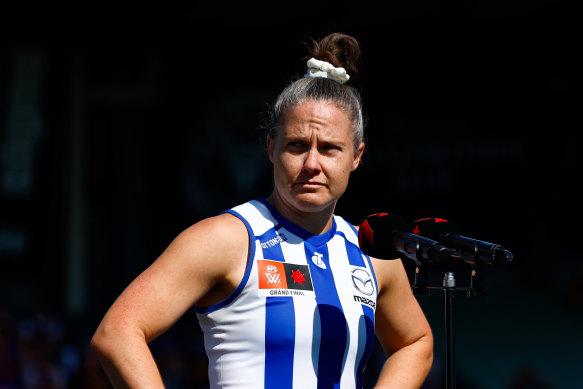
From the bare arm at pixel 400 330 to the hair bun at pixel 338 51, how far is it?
2.30 feet

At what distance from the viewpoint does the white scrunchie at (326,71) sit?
2.86 meters

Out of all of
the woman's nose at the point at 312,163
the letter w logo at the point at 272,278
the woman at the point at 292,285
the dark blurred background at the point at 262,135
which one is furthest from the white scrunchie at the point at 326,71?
the dark blurred background at the point at 262,135

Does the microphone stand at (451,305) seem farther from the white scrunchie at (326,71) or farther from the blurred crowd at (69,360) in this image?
the blurred crowd at (69,360)

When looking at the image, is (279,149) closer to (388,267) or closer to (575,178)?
(388,267)

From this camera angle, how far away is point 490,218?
10.5 meters

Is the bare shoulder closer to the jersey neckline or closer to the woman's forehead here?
the jersey neckline

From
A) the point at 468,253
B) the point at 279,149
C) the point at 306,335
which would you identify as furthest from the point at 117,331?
the point at 468,253

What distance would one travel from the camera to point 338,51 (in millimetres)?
2959

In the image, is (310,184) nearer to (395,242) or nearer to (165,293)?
(395,242)

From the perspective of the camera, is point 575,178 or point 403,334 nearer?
point 403,334

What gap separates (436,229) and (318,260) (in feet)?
1.72

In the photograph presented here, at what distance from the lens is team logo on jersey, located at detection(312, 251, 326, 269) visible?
2746 mm

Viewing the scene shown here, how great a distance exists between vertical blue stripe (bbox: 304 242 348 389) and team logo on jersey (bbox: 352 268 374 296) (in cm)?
11

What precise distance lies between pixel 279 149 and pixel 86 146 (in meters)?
8.96
